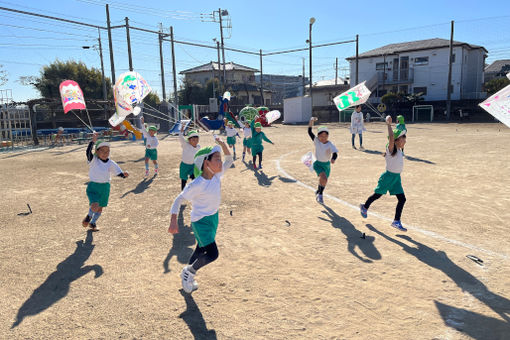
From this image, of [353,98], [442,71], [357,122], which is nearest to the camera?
[353,98]

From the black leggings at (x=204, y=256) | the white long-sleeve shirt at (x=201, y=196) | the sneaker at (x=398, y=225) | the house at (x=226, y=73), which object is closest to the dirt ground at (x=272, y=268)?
the sneaker at (x=398, y=225)

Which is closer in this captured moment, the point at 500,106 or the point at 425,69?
the point at 500,106

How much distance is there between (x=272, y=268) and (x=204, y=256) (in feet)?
3.47

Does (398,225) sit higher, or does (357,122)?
(357,122)

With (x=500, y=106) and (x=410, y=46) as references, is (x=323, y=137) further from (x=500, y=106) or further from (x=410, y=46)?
(x=410, y=46)

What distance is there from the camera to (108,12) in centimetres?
2997

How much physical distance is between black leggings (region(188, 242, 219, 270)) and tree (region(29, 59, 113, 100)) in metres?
44.9

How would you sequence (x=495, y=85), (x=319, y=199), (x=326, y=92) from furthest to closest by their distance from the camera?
(x=326, y=92) → (x=495, y=85) → (x=319, y=199)

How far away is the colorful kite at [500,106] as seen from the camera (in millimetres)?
4316

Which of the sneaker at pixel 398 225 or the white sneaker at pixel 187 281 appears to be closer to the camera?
the white sneaker at pixel 187 281

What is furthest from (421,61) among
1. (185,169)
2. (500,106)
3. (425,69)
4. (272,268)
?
(272,268)

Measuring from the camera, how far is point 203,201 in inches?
164

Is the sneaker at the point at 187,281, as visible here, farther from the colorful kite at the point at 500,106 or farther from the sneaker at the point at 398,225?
the colorful kite at the point at 500,106

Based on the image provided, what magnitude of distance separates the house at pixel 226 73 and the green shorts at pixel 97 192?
168 ft
